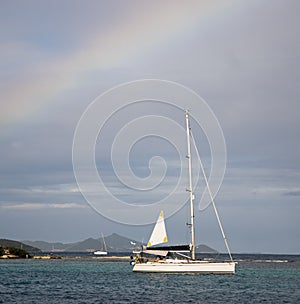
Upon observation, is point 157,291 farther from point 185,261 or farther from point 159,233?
point 159,233

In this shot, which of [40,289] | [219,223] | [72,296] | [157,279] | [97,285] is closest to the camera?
[72,296]

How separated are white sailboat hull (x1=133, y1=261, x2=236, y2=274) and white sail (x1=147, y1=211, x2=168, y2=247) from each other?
9977 mm

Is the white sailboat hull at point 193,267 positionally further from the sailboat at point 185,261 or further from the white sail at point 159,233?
the white sail at point 159,233

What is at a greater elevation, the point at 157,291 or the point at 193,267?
the point at 193,267

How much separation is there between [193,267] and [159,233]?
1570 centimetres

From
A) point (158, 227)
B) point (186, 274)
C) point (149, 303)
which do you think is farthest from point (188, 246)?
point (149, 303)

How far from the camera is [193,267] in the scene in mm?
83000

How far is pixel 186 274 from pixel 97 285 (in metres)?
16.4

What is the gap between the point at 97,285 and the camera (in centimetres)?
7675

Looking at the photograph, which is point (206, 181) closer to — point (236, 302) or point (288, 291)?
point (288, 291)

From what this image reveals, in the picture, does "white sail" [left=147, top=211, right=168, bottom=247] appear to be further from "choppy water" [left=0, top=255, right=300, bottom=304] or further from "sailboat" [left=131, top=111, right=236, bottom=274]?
"choppy water" [left=0, top=255, right=300, bottom=304]

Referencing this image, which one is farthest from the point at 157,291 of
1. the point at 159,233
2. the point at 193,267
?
the point at 159,233

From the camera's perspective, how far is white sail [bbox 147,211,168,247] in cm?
9756

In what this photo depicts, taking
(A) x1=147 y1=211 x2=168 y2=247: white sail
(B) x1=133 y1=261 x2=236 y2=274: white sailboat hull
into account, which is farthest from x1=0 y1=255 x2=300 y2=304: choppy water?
(A) x1=147 y1=211 x2=168 y2=247: white sail
